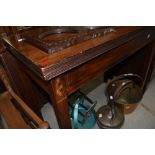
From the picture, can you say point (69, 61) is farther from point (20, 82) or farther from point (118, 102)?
point (118, 102)

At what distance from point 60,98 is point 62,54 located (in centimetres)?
20

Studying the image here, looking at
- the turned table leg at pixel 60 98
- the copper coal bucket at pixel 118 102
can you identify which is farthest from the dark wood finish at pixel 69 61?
the copper coal bucket at pixel 118 102

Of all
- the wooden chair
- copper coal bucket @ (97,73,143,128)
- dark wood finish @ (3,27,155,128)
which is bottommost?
copper coal bucket @ (97,73,143,128)

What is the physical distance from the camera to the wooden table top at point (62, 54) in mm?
531

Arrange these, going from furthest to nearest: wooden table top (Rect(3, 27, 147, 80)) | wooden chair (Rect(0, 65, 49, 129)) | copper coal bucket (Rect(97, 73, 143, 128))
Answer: copper coal bucket (Rect(97, 73, 143, 128)) → wooden chair (Rect(0, 65, 49, 129)) → wooden table top (Rect(3, 27, 147, 80))

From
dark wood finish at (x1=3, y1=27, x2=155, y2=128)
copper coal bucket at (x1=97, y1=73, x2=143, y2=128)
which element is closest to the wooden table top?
dark wood finish at (x1=3, y1=27, x2=155, y2=128)

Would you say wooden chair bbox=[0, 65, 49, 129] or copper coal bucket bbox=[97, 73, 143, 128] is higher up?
wooden chair bbox=[0, 65, 49, 129]

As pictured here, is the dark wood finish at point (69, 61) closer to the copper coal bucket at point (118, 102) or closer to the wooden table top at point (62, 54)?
the wooden table top at point (62, 54)

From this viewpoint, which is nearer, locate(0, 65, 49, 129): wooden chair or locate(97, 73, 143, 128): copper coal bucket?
locate(0, 65, 49, 129): wooden chair

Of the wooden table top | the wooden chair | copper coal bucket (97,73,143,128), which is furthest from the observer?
copper coal bucket (97,73,143,128)

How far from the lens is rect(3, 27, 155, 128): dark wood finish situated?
0.55 m

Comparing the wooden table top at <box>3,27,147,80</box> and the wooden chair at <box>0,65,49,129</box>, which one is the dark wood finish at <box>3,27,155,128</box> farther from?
the wooden chair at <box>0,65,49,129</box>
